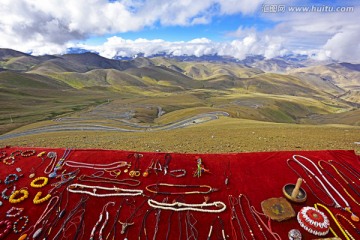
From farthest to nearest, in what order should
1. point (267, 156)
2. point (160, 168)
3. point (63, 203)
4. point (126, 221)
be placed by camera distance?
1. point (267, 156)
2. point (160, 168)
3. point (63, 203)
4. point (126, 221)

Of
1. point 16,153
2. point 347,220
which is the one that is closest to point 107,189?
point 16,153

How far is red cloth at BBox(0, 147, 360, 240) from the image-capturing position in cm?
756

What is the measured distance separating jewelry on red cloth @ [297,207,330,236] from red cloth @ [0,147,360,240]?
0.20 m

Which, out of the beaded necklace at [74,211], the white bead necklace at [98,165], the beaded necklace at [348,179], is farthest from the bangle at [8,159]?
the beaded necklace at [348,179]

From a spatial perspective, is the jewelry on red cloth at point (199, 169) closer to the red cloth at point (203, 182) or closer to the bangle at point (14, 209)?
the red cloth at point (203, 182)

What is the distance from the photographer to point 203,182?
948 cm


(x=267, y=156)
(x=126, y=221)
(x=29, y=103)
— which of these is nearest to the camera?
(x=126, y=221)

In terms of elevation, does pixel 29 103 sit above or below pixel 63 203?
below

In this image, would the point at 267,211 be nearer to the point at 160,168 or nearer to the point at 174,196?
the point at 174,196

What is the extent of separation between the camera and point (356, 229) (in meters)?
7.30

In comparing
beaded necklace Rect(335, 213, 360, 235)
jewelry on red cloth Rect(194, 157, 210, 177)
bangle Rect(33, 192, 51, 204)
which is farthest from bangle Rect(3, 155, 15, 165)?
beaded necklace Rect(335, 213, 360, 235)

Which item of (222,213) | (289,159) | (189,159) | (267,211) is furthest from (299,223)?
(189,159)

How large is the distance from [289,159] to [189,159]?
470cm

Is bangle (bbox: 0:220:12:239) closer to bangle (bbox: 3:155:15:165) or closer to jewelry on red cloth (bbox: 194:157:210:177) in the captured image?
bangle (bbox: 3:155:15:165)
